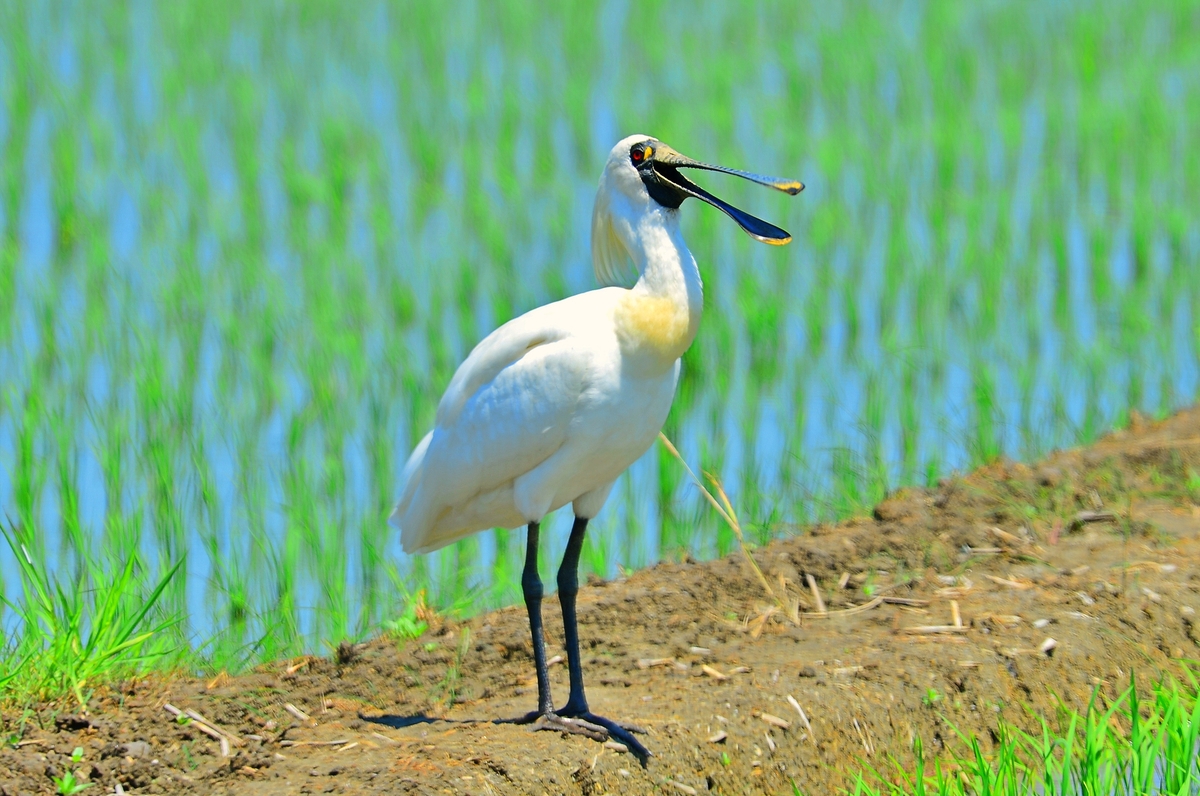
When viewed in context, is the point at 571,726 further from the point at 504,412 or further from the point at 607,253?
the point at 607,253

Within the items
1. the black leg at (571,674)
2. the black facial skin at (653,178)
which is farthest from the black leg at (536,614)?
the black facial skin at (653,178)

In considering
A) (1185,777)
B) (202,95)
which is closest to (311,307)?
(202,95)

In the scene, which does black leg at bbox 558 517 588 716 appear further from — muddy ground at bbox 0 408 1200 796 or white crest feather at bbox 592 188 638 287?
white crest feather at bbox 592 188 638 287

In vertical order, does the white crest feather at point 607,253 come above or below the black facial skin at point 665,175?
below

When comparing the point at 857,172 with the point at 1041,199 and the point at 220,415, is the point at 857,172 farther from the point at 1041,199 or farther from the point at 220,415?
the point at 220,415

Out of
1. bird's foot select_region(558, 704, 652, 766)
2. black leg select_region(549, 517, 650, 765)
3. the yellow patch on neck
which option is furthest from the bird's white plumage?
bird's foot select_region(558, 704, 652, 766)

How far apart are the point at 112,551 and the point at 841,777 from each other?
2.19 m

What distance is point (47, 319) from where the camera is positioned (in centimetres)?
578

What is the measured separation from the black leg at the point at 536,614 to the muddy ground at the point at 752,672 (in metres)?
0.12

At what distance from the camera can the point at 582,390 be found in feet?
12.8

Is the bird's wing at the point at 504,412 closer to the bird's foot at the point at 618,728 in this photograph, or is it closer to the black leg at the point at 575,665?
the black leg at the point at 575,665

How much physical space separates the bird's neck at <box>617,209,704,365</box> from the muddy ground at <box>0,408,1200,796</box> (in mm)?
1008

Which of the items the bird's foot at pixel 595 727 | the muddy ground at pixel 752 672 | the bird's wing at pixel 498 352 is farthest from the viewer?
the bird's wing at pixel 498 352

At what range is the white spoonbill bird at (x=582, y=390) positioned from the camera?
12.8 ft
